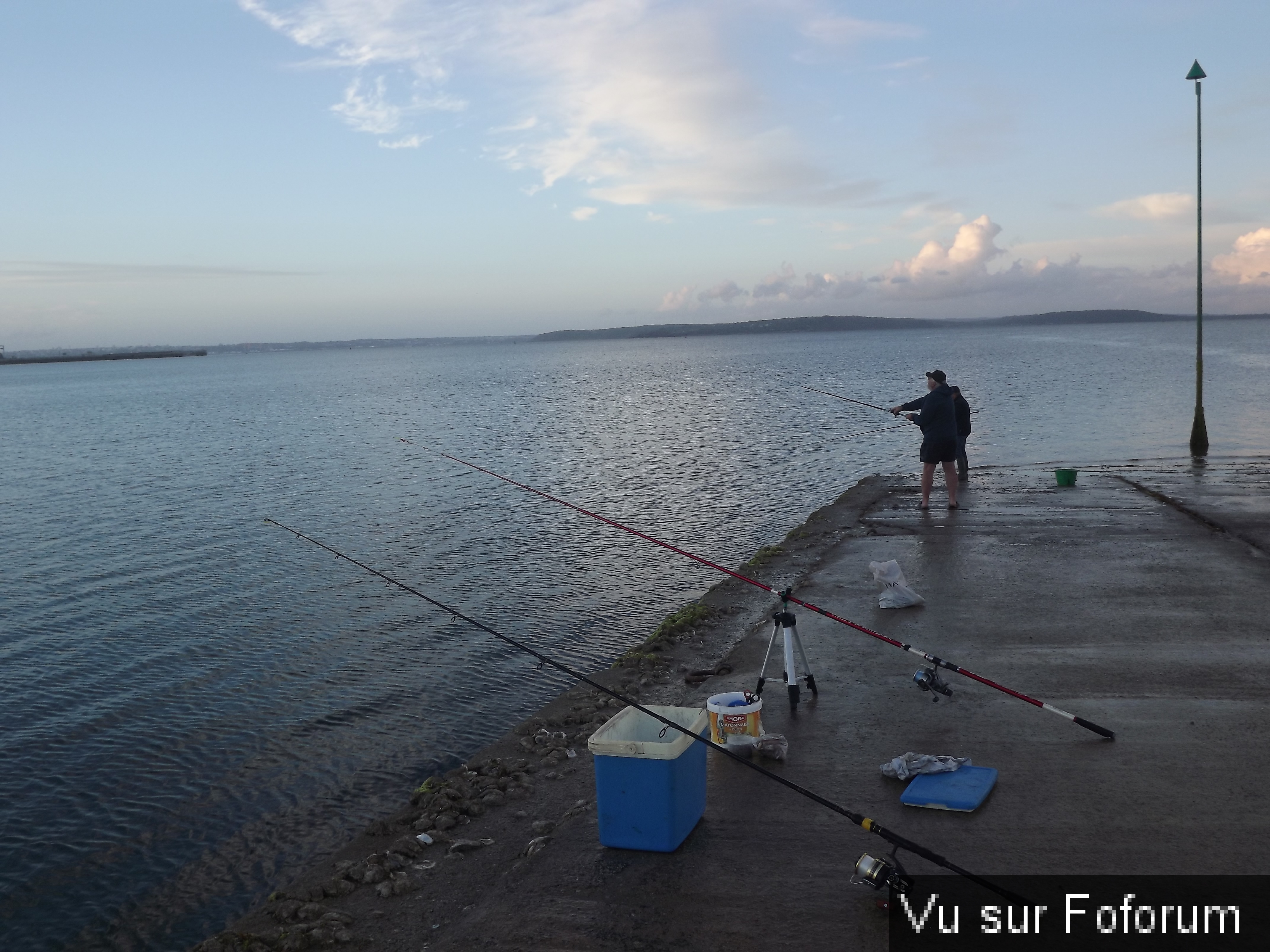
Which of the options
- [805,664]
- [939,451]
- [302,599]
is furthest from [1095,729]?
[302,599]

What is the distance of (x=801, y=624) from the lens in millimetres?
10180

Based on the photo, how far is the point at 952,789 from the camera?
5957mm

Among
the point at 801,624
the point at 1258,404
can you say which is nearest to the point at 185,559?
the point at 801,624

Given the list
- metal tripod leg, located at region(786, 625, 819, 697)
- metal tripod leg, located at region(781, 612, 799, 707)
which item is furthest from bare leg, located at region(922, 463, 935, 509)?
metal tripod leg, located at region(781, 612, 799, 707)

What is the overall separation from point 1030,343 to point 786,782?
557 ft

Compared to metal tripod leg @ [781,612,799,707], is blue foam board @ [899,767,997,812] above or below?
below

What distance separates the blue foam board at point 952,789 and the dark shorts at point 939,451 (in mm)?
9596

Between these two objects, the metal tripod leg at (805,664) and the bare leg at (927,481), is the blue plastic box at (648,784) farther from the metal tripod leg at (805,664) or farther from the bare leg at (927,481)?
the bare leg at (927,481)

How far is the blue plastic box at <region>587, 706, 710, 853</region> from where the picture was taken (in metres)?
5.36

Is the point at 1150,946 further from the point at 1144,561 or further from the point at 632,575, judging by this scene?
the point at 632,575

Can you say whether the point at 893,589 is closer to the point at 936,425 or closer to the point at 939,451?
the point at 936,425

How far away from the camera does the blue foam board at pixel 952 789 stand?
5789 millimetres

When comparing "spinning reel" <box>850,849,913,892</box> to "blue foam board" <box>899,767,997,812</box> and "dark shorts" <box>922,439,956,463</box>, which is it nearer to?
"blue foam board" <box>899,767,997,812</box>

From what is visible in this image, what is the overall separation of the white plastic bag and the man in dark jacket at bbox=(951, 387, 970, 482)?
206 inches
